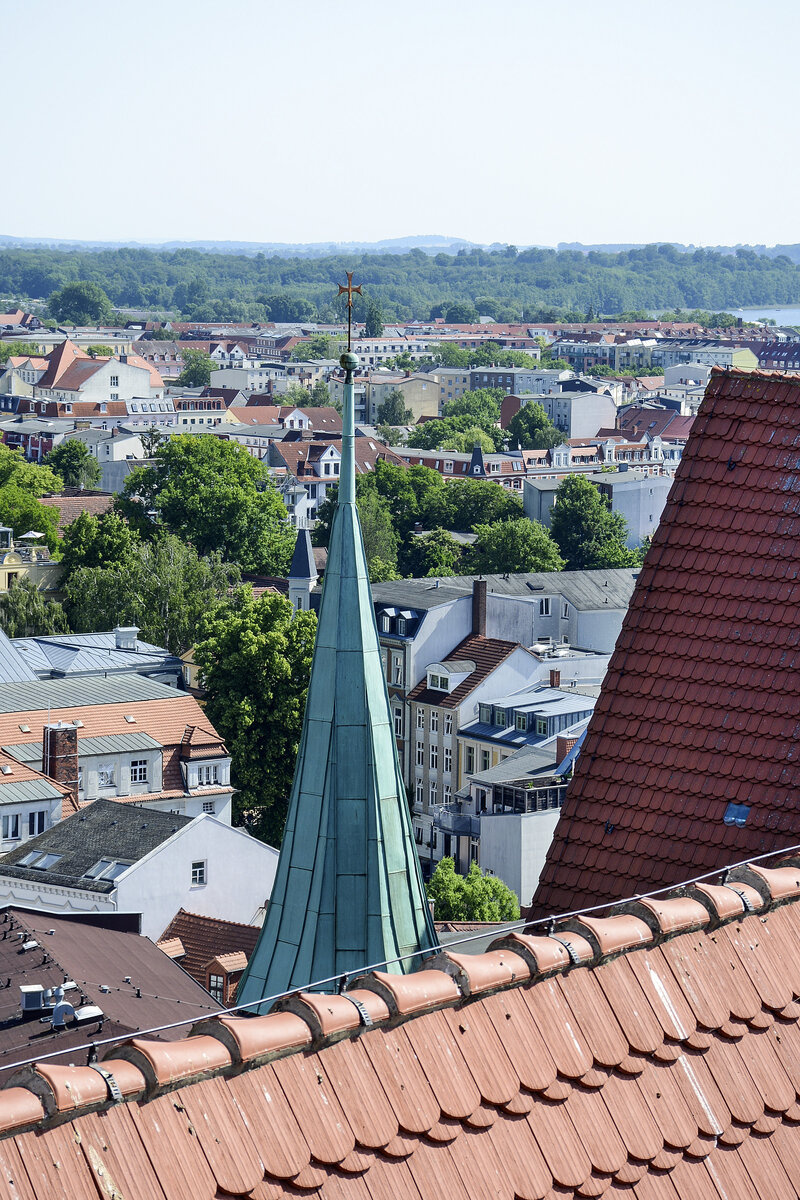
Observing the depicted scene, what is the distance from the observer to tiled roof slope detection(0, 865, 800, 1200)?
7625 millimetres

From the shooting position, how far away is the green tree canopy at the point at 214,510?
11362cm

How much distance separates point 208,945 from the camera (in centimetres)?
4688

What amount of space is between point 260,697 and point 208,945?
73.1 ft

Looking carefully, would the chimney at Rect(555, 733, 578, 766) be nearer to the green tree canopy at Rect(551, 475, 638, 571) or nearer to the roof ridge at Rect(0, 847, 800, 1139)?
the roof ridge at Rect(0, 847, 800, 1139)

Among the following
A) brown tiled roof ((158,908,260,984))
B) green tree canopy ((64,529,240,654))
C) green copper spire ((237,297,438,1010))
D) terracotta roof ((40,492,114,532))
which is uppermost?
green copper spire ((237,297,438,1010))

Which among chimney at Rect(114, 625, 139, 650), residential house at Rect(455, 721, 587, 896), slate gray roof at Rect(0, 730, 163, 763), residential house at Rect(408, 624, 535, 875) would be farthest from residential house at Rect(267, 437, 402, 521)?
slate gray roof at Rect(0, 730, 163, 763)

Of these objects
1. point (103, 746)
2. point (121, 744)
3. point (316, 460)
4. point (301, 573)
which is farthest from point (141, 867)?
point (316, 460)

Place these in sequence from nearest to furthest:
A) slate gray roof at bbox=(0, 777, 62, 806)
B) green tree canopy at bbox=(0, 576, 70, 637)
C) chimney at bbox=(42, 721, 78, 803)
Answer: slate gray roof at bbox=(0, 777, 62, 806), chimney at bbox=(42, 721, 78, 803), green tree canopy at bbox=(0, 576, 70, 637)

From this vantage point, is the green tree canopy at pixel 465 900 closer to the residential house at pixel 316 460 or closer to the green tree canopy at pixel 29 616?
the green tree canopy at pixel 29 616

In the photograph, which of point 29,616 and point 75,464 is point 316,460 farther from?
point 29,616

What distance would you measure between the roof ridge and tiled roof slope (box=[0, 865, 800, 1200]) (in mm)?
11

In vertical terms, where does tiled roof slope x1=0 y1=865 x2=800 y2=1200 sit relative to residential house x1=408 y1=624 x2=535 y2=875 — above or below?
above

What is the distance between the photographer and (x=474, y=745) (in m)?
76.4

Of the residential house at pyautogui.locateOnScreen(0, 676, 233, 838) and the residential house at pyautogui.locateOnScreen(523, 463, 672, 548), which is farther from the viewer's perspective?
the residential house at pyautogui.locateOnScreen(523, 463, 672, 548)
